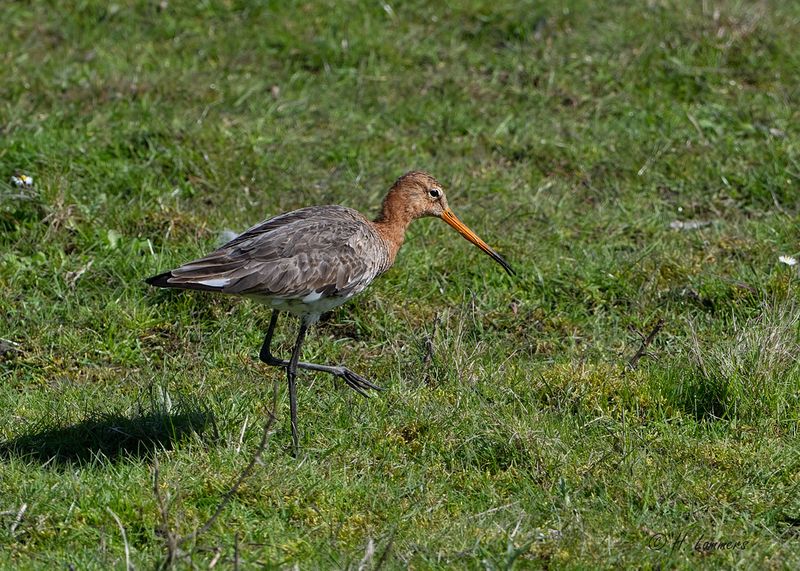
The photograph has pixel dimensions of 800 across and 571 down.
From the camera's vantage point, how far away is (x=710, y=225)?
28.7 ft

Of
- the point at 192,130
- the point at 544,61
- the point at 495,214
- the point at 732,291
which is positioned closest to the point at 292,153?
the point at 192,130

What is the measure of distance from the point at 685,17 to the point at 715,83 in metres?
0.76

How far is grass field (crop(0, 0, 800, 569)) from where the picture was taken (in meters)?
5.45

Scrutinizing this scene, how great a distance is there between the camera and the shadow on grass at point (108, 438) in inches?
238

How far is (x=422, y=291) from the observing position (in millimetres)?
7906

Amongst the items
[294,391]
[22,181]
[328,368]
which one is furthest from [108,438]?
[22,181]

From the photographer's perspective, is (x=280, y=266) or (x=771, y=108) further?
(x=771, y=108)

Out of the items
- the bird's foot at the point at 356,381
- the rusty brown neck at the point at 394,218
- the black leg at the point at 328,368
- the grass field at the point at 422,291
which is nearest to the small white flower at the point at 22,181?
the grass field at the point at 422,291

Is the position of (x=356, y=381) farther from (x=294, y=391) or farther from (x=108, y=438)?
(x=108, y=438)

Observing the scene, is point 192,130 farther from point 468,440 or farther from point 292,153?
point 468,440

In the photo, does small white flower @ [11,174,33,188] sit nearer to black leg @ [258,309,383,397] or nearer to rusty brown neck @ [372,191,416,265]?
black leg @ [258,309,383,397]

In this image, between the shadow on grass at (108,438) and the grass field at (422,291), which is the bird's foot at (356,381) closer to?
the grass field at (422,291)

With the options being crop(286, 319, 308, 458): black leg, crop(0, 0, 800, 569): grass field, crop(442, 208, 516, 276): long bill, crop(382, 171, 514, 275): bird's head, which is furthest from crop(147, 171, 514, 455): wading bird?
crop(442, 208, 516, 276): long bill

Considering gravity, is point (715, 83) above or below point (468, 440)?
above
